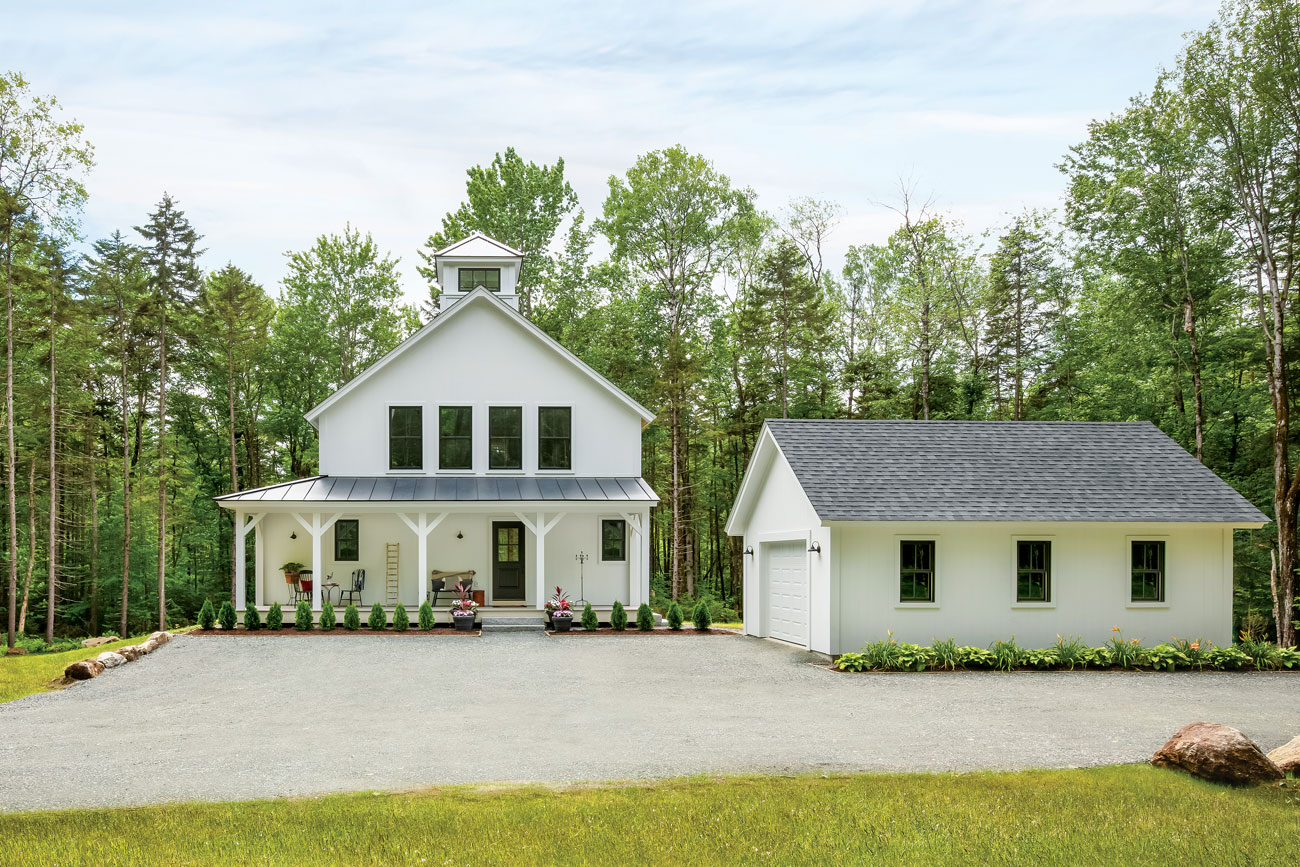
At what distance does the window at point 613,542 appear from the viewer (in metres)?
22.9

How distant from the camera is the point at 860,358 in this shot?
3362cm

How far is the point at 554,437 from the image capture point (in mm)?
23062

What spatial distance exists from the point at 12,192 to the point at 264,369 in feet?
44.8

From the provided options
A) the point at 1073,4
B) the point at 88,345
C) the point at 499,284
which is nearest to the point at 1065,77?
the point at 1073,4

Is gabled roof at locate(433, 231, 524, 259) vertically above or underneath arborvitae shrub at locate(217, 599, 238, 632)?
above

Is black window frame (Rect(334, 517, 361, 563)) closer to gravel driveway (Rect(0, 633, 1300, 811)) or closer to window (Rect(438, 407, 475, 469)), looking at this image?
window (Rect(438, 407, 475, 469))

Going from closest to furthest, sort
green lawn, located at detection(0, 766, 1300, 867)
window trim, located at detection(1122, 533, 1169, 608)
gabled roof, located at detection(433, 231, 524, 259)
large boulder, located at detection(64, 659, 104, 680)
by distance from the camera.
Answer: green lawn, located at detection(0, 766, 1300, 867), large boulder, located at detection(64, 659, 104, 680), window trim, located at detection(1122, 533, 1169, 608), gabled roof, located at detection(433, 231, 524, 259)

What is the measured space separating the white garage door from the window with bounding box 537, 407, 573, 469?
595cm

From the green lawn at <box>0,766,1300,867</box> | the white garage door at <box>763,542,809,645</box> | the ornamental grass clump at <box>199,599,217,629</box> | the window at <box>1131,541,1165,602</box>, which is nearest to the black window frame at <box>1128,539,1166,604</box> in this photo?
the window at <box>1131,541,1165,602</box>

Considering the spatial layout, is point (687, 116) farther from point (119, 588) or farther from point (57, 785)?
point (57, 785)

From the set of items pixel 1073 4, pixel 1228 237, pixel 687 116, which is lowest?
pixel 1228 237

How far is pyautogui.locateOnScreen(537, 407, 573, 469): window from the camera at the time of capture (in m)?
23.0

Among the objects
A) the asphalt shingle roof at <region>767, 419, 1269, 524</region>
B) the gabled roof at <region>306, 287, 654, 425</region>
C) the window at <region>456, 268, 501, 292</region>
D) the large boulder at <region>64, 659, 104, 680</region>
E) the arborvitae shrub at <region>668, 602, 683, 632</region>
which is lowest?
the arborvitae shrub at <region>668, 602, 683, 632</region>

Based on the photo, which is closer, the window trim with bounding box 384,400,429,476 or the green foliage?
the green foliage
